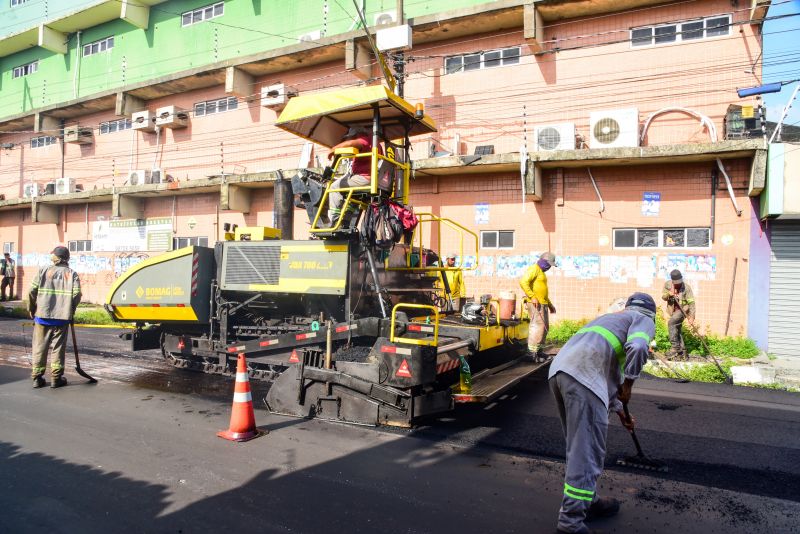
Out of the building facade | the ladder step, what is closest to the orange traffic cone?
the ladder step

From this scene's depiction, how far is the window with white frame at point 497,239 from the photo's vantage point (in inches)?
487

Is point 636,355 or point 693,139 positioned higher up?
point 693,139

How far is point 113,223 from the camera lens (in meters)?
19.3

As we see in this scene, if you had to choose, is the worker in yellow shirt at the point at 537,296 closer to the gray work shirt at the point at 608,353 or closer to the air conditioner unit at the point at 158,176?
the gray work shirt at the point at 608,353

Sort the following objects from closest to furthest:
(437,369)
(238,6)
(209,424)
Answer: (437,369), (209,424), (238,6)

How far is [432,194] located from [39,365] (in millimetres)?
9002

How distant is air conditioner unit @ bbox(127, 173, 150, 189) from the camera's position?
1784 cm

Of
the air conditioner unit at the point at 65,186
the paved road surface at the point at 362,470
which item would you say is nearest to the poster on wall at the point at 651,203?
the paved road surface at the point at 362,470

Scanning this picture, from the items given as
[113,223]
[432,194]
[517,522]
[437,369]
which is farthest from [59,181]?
[517,522]

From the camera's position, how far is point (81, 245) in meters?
20.2

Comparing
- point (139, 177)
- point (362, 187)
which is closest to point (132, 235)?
point (139, 177)

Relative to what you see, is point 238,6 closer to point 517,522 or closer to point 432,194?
point 432,194

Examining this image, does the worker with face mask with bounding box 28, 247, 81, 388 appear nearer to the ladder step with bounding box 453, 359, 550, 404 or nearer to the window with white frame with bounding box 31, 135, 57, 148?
the ladder step with bounding box 453, 359, 550, 404

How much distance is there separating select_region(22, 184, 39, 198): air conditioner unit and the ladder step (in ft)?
69.8
